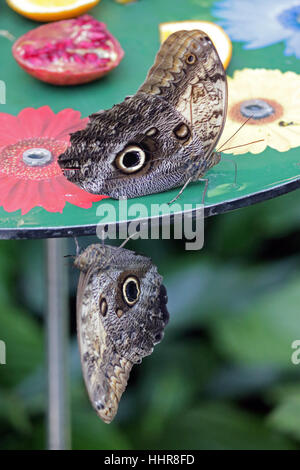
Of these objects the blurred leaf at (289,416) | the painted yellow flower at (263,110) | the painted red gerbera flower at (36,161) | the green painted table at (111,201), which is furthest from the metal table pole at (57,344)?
the blurred leaf at (289,416)

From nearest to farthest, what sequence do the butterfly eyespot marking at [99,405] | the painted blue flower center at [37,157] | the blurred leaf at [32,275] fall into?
the butterfly eyespot marking at [99,405]
the painted blue flower center at [37,157]
the blurred leaf at [32,275]

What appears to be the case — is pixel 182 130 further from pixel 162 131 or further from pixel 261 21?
pixel 261 21

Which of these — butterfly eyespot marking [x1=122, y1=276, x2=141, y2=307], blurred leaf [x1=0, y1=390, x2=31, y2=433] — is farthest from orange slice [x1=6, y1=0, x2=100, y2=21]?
blurred leaf [x1=0, y1=390, x2=31, y2=433]

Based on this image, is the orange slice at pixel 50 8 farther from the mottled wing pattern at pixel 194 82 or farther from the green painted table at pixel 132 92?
the mottled wing pattern at pixel 194 82

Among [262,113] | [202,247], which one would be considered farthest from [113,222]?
[202,247]

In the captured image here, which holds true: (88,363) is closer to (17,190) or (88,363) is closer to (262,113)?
(17,190)

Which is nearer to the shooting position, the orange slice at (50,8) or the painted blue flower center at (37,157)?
the painted blue flower center at (37,157)

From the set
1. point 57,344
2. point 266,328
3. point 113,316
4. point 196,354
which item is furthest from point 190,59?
point 196,354
